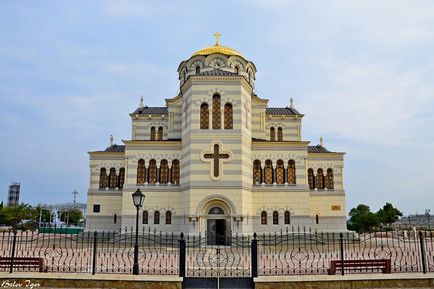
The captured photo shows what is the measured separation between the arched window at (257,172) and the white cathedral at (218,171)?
76 mm

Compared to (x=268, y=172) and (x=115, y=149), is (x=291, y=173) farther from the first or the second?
(x=115, y=149)

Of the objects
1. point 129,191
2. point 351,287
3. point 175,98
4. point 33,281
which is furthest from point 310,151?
point 33,281

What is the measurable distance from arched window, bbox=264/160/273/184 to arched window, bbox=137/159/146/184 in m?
9.20

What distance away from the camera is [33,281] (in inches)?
429

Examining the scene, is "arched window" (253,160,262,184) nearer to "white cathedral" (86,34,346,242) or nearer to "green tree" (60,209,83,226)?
"white cathedral" (86,34,346,242)

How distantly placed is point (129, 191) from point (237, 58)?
14.2m

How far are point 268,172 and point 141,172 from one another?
9637 mm

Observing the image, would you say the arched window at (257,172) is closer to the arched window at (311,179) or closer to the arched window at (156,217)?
the arched window at (311,179)

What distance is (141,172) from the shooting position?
89.6 feet

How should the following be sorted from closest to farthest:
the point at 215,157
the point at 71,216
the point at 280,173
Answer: the point at 215,157
the point at 280,173
the point at 71,216

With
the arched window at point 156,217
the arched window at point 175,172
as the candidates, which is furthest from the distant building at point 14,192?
the arched window at point 175,172

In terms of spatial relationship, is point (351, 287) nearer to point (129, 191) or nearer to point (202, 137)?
point (202, 137)

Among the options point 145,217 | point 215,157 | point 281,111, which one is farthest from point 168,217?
point 281,111

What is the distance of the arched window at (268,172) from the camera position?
2731 centimetres
